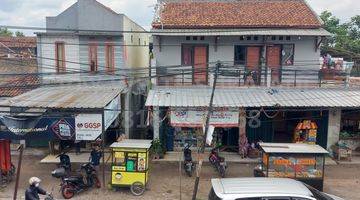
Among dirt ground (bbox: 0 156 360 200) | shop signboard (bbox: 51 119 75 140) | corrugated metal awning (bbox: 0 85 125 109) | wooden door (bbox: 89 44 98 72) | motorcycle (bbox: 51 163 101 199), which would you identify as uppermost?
wooden door (bbox: 89 44 98 72)

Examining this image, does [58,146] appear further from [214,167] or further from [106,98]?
[214,167]

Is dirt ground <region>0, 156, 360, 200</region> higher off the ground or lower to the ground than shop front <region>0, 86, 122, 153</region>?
lower

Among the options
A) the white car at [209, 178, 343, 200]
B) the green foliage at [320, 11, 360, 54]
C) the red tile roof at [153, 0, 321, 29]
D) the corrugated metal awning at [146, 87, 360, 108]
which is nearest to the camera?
the white car at [209, 178, 343, 200]

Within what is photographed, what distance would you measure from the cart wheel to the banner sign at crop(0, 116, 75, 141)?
344 cm

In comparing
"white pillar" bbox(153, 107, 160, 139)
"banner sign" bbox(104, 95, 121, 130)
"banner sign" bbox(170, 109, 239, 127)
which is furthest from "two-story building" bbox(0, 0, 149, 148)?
"banner sign" bbox(170, 109, 239, 127)

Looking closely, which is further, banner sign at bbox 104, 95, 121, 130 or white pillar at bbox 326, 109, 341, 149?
white pillar at bbox 326, 109, 341, 149

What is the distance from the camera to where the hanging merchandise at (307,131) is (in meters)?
21.3

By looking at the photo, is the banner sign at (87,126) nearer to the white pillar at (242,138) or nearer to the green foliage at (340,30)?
the white pillar at (242,138)

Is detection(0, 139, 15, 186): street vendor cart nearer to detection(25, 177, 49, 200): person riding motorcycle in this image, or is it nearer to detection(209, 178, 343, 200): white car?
detection(25, 177, 49, 200): person riding motorcycle

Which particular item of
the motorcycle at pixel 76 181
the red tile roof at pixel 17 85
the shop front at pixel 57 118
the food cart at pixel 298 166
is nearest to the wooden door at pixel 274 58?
the food cart at pixel 298 166

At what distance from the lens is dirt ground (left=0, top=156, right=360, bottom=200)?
53.3 feet

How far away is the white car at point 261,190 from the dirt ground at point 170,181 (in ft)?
15.8

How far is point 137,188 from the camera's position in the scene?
53.5 feet

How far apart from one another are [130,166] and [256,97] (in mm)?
8020
